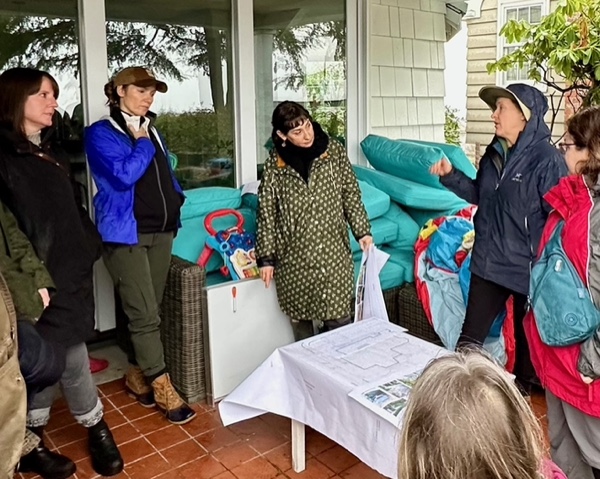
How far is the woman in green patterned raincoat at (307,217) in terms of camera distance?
284 centimetres

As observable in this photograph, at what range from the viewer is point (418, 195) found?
3.84 meters

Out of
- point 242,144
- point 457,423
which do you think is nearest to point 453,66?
point 242,144

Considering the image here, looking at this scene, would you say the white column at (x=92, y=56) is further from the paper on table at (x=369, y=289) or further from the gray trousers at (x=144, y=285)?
the paper on table at (x=369, y=289)

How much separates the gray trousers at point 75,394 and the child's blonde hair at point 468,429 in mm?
1779

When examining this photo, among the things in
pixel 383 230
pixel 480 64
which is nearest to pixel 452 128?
pixel 480 64

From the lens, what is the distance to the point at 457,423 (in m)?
0.88

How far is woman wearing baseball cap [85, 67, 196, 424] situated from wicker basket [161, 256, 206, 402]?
71mm

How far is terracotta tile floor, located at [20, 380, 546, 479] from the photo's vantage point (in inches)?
100

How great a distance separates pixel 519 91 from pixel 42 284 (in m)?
1.91

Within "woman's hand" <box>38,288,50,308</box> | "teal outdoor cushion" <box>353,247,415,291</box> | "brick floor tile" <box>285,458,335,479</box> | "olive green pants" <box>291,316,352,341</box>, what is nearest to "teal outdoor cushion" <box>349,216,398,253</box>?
"teal outdoor cushion" <box>353,247,415,291</box>

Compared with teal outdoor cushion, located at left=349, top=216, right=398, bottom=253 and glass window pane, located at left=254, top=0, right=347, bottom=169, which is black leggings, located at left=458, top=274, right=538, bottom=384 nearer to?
teal outdoor cushion, located at left=349, top=216, right=398, bottom=253

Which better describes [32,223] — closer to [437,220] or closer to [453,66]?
[437,220]

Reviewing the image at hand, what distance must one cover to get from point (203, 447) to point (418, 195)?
1.92 metres

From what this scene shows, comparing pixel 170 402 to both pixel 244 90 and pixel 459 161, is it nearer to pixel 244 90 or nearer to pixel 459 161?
pixel 244 90
